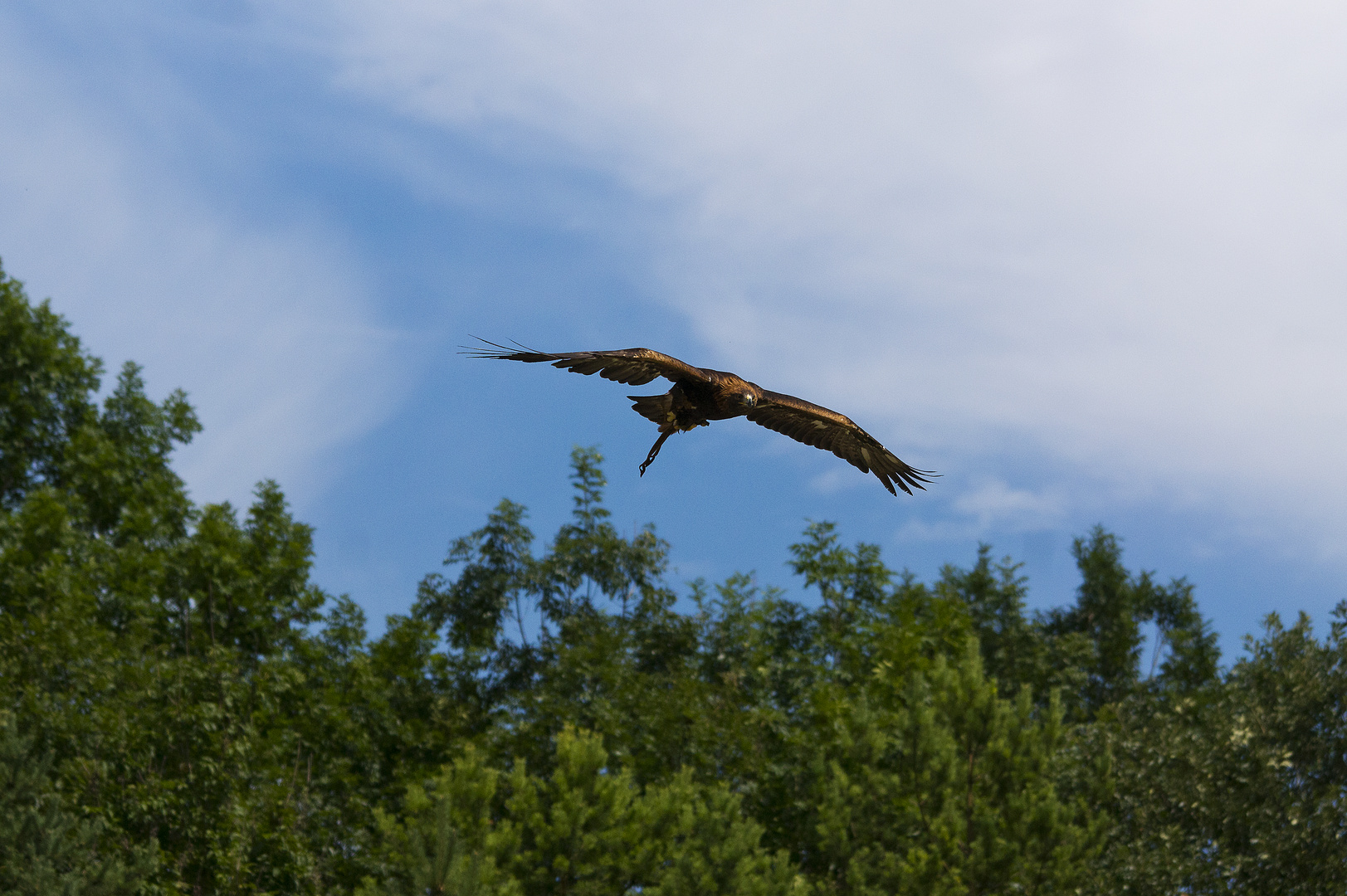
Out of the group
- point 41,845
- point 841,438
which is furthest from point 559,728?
point 841,438

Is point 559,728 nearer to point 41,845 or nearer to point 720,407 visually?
point 41,845

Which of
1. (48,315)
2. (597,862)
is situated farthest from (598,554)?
(48,315)

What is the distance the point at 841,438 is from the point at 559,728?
51.5 feet

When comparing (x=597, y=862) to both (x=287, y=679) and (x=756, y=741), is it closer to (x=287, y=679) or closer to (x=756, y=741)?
(x=756, y=741)

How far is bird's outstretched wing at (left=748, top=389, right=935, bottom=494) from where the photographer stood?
11.1 m

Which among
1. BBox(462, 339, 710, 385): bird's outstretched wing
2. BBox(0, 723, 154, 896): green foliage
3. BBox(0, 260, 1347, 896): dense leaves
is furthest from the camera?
BBox(0, 260, 1347, 896): dense leaves

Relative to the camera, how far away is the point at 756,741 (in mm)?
25359

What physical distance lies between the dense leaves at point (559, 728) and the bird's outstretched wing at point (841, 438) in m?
7.63

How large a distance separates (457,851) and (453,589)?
15151 millimetres

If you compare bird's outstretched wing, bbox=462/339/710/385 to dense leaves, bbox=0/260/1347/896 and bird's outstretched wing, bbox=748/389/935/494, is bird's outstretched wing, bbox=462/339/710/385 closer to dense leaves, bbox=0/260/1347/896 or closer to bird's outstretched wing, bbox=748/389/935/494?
bird's outstretched wing, bbox=748/389/935/494

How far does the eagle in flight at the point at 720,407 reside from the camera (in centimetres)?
876

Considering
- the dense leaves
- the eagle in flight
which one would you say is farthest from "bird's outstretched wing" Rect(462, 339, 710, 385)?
the dense leaves

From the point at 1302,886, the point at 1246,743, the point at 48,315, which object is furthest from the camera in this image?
the point at 48,315

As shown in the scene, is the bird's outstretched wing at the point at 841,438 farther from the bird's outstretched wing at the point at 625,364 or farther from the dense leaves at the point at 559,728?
the dense leaves at the point at 559,728
